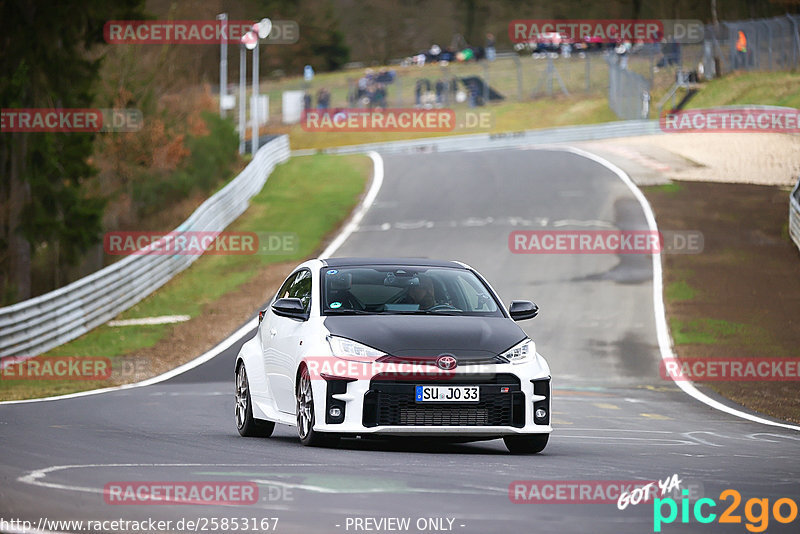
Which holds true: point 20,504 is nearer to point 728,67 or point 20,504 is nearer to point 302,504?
point 302,504

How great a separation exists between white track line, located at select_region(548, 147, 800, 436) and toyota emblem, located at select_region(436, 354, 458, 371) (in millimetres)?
5713

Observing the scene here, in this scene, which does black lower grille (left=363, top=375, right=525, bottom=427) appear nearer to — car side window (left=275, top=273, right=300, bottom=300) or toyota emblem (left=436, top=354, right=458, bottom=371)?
toyota emblem (left=436, top=354, right=458, bottom=371)

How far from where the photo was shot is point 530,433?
33.8ft

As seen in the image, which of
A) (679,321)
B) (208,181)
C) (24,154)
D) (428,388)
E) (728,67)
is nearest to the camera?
(428,388)

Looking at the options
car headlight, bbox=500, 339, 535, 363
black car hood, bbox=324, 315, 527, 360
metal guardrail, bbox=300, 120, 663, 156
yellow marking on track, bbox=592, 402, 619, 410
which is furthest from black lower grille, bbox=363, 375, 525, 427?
metal guardrail, bbox=300, 120, 663, 156

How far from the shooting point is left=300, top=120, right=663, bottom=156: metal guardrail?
5975cm

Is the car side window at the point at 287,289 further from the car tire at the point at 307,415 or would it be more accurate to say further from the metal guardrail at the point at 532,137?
the metal guardrail at the point at 532,137

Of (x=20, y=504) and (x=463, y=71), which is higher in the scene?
(x=463, y=71)

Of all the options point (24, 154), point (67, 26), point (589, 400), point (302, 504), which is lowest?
point (589, 400)

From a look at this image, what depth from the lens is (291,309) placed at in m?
10.9

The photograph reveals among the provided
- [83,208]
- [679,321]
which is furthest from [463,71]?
[679,321]

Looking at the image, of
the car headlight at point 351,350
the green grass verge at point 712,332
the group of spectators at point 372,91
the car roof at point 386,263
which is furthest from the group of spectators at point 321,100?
the car headlight at point 351,350

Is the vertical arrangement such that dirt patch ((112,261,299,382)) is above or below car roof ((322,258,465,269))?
below

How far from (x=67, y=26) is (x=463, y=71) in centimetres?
5579
